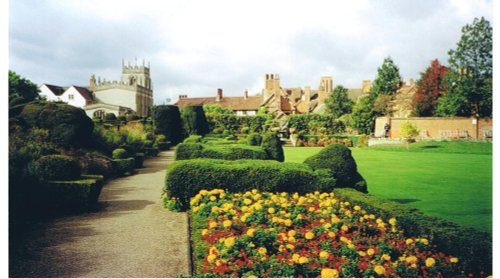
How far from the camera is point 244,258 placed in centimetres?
486

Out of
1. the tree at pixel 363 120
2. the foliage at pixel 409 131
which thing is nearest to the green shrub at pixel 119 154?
the tree at pixel 363 120

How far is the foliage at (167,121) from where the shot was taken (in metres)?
29.7


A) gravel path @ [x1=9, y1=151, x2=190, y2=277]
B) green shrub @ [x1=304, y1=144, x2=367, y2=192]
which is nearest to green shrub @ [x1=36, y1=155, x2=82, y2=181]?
gravel path @ [x1=9, y1=151, x2=190, y2=277]

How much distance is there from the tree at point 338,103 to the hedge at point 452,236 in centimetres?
3304

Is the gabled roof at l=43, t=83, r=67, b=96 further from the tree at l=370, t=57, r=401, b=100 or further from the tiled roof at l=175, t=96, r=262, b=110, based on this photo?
the tree at l=370, t=57, r=401, b=100

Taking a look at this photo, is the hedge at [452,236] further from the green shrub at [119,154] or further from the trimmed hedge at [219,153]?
the green shrub at [119,154]

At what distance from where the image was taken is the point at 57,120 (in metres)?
13.2

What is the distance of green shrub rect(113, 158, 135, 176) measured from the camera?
14.2 meters

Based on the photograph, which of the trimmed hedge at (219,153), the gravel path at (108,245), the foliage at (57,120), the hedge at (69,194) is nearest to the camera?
the gravel path at (108,245)

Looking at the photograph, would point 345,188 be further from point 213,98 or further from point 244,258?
point 213,98

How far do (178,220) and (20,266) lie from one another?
320 cm

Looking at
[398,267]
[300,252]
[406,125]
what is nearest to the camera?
[398,267]

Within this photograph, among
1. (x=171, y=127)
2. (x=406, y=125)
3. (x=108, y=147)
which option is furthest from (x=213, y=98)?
(x=406, y=125)

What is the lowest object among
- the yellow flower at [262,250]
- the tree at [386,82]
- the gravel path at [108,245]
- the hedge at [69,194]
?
the gravel path at [108,245]
